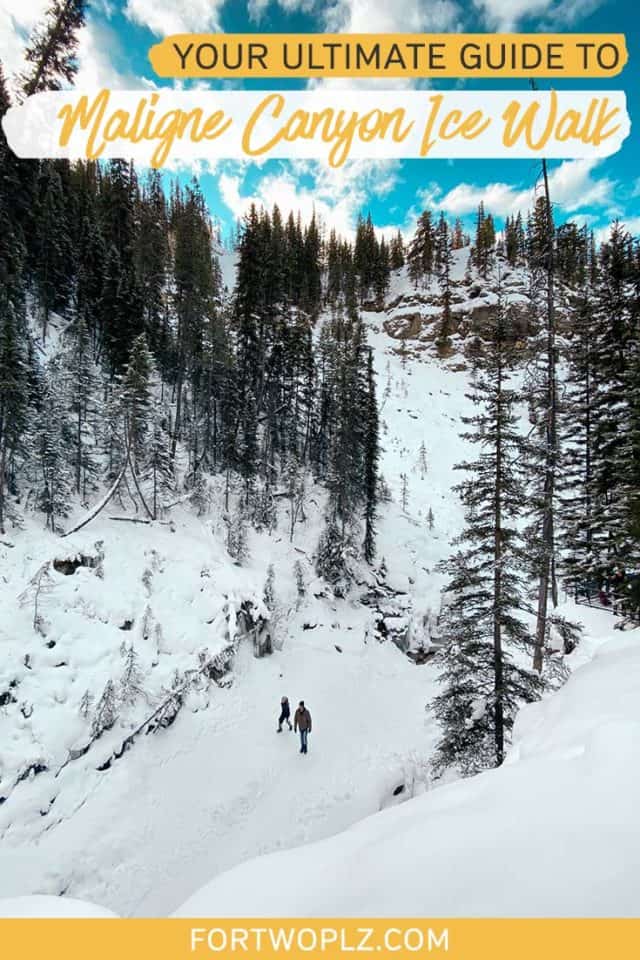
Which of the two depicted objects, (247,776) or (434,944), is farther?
(247,776)

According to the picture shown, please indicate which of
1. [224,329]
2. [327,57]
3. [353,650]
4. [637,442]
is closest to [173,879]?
[353,650]

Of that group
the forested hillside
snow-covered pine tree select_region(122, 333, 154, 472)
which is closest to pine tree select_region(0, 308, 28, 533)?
the forested hillside

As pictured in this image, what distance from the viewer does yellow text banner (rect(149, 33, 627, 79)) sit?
6613 mm

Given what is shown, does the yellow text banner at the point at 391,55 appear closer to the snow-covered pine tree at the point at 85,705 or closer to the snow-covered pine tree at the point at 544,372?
the snow-covered pine tree at the point at 544,372

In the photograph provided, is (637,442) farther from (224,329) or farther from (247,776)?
(224,329)

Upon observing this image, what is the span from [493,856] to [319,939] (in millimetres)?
1069

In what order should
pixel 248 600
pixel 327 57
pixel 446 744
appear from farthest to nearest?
pixel 248 600 → pixel 446 744 → pixel 327 57

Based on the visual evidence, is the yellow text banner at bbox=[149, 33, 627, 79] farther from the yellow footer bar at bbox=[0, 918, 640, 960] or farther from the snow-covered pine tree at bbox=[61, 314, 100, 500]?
the snow-covered pine tree at bbox=[61, 314, 100, 500]

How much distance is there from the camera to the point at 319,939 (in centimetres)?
221

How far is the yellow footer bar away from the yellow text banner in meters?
10.0

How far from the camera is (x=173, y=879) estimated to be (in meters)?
7.54

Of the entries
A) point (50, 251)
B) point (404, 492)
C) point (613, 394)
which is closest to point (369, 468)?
point (404, 492)

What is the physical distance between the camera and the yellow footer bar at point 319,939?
1896 millimetres

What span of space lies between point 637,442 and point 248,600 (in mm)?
15588
